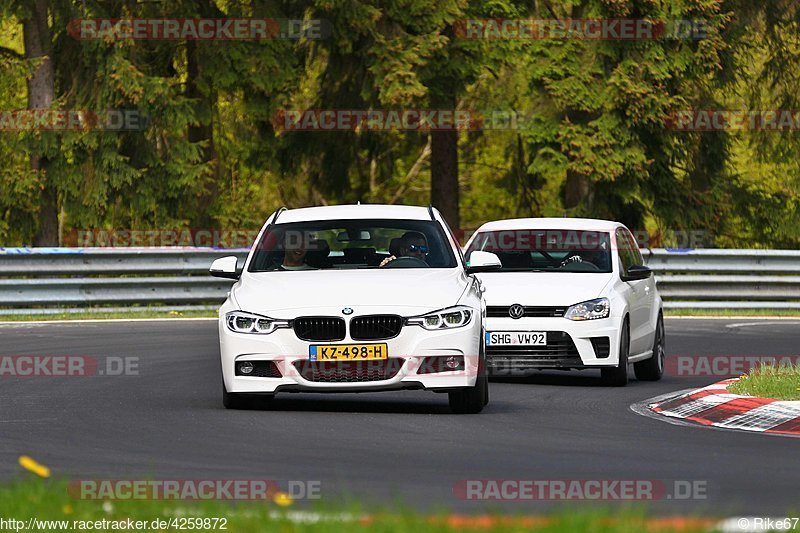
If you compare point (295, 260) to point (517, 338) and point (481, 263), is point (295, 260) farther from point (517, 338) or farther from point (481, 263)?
point (517, 338)

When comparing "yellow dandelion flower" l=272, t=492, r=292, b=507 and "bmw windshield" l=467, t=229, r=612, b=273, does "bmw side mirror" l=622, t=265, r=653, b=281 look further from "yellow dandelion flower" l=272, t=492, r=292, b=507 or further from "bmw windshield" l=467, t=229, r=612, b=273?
"yellow dandelion flower" l=272, t=492, r=292, b=507

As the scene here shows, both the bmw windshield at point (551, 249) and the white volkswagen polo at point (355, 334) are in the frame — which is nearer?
the white volkswagen polo at point (355, 334)

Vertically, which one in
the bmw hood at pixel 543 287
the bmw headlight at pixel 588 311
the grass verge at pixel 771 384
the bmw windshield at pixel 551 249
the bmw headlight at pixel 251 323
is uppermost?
the bmw headlight at pixel 251 323

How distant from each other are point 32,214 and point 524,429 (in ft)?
77.0

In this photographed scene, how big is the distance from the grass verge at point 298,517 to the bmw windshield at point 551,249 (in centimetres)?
937

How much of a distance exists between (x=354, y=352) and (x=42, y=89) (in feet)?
73.1

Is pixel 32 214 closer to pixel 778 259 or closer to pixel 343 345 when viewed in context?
pixel 778 259

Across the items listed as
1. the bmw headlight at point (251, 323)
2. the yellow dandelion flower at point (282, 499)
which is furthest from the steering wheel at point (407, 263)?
the yellow dandelion flower at point (282, 499)

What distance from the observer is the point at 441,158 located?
38125mm

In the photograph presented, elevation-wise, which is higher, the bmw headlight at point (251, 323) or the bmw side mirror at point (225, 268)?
the bmw side mirror at point (225, 268)

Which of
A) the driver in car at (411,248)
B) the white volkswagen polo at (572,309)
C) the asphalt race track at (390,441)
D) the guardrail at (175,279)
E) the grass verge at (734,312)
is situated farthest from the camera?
the grass verge at (734,312)

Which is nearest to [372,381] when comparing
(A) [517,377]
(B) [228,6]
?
(A) [517,377]

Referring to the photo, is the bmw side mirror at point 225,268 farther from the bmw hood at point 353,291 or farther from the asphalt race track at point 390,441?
the asphalt race track at point 390,441

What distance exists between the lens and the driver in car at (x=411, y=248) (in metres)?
14.1
